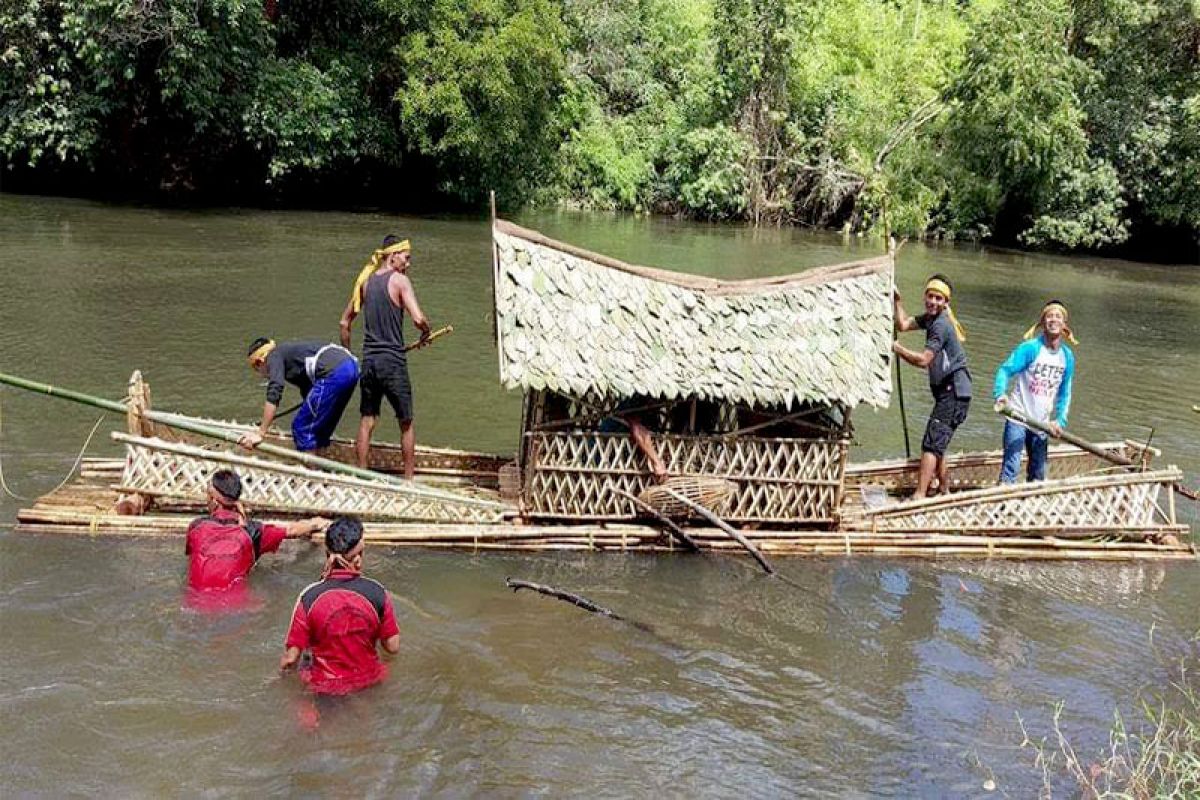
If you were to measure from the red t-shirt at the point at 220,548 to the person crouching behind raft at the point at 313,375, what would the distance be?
5.24 ft

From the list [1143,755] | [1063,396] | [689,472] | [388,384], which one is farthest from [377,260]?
[1143,755]

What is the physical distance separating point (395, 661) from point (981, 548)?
16.0 feet

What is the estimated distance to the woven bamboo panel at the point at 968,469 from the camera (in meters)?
10.3

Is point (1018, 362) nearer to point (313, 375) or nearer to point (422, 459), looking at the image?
point (422, 459)

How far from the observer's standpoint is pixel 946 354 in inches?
360

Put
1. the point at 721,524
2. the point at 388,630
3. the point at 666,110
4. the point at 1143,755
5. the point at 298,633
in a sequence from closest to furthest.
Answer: the point at 1143,755 → the point at 298,633 → the point at 388,630 → the point at 721,524 → the point at 666,110

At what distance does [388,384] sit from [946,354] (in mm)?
4689

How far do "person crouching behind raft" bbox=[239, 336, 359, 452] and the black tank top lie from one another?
1.16 ft

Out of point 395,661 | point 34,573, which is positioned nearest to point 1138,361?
point 395,661

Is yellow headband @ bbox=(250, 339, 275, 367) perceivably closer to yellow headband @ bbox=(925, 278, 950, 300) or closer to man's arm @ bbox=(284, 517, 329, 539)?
man's arm @ bbox=(284, 517, 329, 539)

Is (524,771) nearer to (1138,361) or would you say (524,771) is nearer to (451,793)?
(451,793)

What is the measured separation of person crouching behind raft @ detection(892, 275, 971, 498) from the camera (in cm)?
905

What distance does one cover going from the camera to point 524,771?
230 inches

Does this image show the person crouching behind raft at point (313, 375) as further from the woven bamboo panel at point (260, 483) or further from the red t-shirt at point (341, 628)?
the red t-shirt at point (341, 628)
